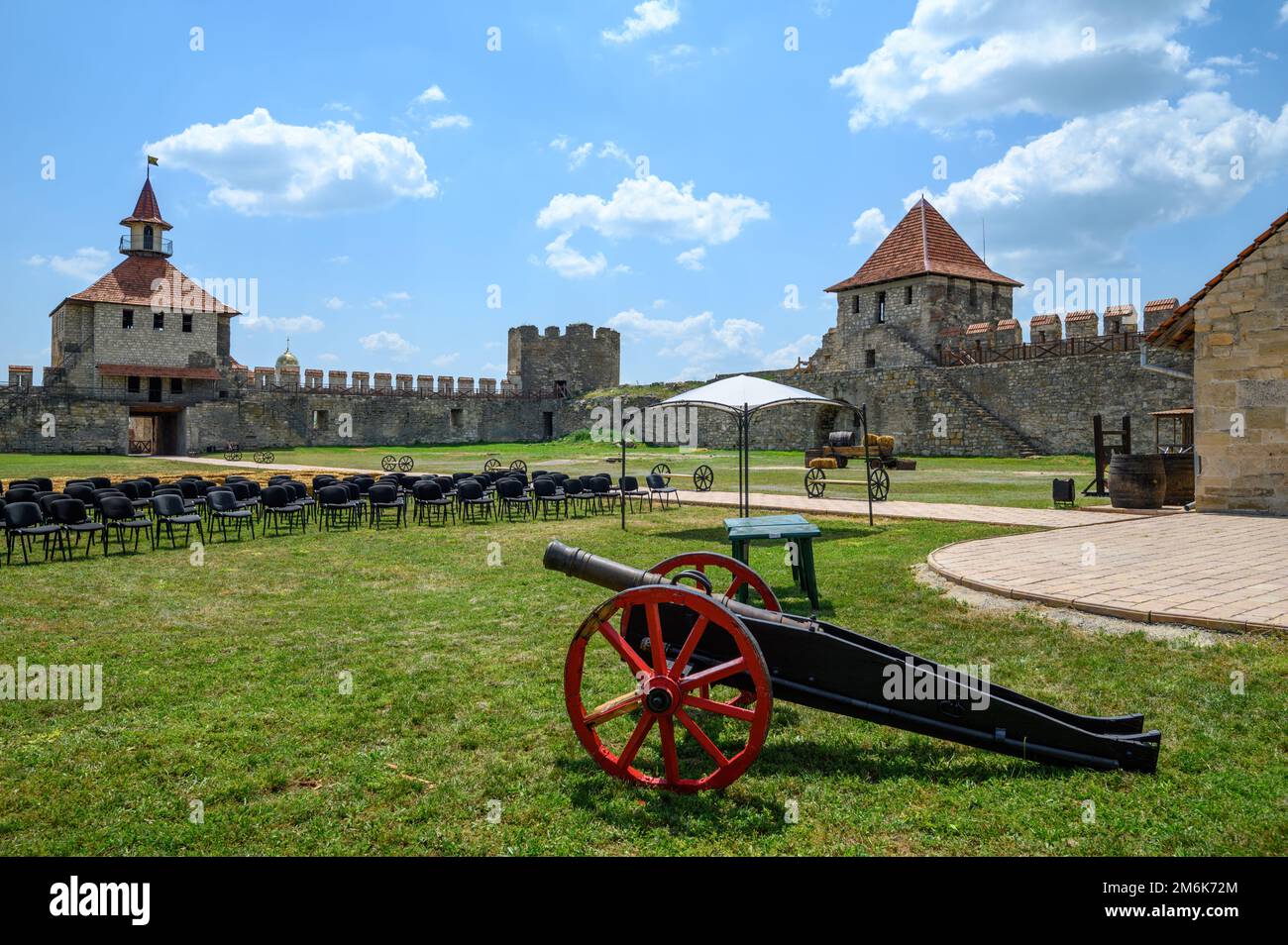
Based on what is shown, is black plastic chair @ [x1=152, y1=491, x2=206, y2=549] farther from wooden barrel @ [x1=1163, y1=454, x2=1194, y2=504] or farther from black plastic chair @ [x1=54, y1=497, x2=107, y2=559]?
wooden barrel @ [x1=1163, y1=454, x2=1194, y2=504]

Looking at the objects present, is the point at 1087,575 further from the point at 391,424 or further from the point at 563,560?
the point at 391,424

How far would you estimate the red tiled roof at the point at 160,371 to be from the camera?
43188 millimetres

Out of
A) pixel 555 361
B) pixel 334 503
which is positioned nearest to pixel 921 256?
pixel 555 361

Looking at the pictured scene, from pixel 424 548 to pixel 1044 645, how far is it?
7524mm

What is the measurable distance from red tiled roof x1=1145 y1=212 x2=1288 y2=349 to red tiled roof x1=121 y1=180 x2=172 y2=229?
52024 mm

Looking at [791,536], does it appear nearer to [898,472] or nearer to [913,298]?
[898,472]

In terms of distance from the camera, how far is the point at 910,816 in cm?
308

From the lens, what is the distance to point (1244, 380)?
12258 mm

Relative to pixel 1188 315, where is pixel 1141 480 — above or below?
below

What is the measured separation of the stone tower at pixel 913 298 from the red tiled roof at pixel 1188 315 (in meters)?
26.4

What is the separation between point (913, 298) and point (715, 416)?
1159 centimetres

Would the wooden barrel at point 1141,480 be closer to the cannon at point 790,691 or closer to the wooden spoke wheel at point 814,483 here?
the wooden spoke wheel at point 814,483

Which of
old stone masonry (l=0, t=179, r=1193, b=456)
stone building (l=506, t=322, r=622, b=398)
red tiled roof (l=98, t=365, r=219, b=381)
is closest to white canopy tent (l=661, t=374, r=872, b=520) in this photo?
old stone masonry (l=0, t=179, r=1193, b=456)
